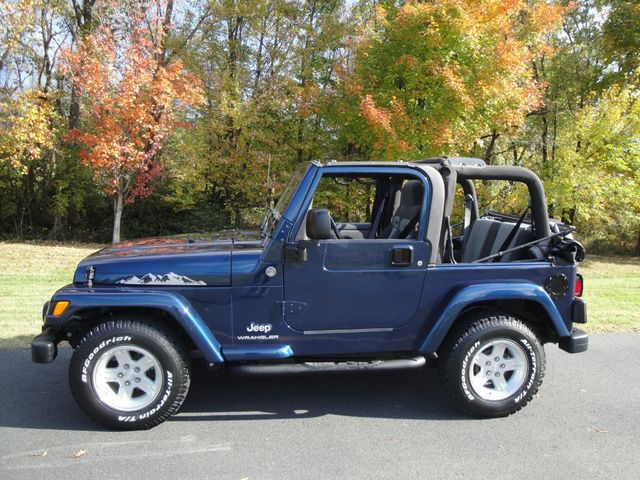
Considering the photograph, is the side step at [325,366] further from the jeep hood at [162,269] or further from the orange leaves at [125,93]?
the orange leaves at [125,93]

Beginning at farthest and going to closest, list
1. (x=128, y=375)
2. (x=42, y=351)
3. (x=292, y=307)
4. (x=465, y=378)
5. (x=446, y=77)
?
(x=446, y=77) → (x=465, y=378) → (x=292, y=307) → (x=128, y=375) → (x=42, y=351)

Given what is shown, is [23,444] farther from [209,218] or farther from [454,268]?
[209,218]

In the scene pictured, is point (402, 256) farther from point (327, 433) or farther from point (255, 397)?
point (255, 397)

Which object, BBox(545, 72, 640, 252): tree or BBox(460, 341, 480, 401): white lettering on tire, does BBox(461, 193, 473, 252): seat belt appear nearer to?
BBox(460, 341, 480, 401): white lettering on tire

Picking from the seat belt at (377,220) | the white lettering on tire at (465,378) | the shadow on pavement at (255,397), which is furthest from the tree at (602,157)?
the white lettering on tire at (465,378)

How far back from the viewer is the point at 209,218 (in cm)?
2006

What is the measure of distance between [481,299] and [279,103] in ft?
50.0

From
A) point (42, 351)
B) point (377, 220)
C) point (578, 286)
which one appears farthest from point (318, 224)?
point (578, 286)

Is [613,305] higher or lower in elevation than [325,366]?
lower

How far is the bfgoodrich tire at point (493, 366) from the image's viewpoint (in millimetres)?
4012

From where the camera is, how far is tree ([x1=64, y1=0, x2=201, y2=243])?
565 inches

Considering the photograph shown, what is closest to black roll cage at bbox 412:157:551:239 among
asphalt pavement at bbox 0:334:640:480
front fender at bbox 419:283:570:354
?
front fender at bbox 419:283:570:354

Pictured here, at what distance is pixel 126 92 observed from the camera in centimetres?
1434

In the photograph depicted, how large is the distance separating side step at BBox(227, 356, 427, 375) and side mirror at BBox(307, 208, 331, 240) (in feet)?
3.27
